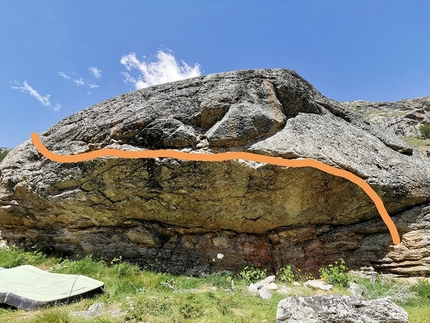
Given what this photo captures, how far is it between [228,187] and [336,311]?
6.55 metres

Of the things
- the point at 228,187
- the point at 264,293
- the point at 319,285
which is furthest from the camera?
the point at 228,187

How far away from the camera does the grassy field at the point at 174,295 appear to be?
6152 mm

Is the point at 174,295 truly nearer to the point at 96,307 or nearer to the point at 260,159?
the point at 96,307

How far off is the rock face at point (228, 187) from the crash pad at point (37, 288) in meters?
3.82

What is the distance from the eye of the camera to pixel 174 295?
767 centimetres

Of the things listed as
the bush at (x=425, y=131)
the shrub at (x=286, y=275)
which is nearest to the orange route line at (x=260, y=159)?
the shrub at (x=286, y=275)

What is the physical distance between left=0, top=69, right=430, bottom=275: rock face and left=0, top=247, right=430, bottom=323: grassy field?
97cm

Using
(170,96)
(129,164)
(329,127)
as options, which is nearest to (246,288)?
(129,164)

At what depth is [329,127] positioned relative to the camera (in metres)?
12.0

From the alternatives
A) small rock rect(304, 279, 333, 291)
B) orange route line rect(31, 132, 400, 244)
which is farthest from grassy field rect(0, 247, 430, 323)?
orange route line rect(31, 132, 400, 244)

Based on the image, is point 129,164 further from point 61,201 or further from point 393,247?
point 393,247

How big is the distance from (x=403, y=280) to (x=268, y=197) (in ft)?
19.2

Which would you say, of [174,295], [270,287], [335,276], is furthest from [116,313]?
[335,276]

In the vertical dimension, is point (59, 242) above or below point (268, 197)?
below
